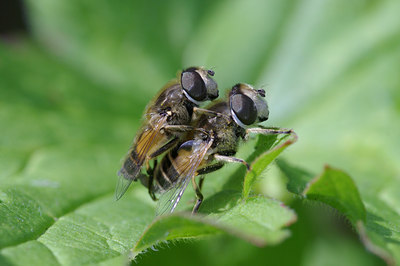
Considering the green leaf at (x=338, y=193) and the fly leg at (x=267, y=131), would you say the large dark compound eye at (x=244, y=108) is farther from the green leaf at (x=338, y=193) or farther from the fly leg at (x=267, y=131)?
the green leaf at (x=338, y=193)

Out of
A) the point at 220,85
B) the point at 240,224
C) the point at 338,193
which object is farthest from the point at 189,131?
the point at 220,85

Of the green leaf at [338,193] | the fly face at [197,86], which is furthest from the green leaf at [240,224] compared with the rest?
the fly face at [197,86]

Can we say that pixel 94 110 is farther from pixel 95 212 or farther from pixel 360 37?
pixel 360 37

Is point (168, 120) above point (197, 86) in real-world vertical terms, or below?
below

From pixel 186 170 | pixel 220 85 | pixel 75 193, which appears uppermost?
pixel 186 170

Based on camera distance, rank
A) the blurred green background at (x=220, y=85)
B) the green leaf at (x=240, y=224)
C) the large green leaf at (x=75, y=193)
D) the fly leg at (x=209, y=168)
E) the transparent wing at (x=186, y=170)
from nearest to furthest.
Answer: the green leaf at (x=240, y=224)
the large green leaf at (x=75, y=193)
the transparent wing at (x=186, y=170)
the fly leg at (x=209, y=168)
the blurred green background at (x=220, y=85)

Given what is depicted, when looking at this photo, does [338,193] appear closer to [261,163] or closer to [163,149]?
[261,163]
